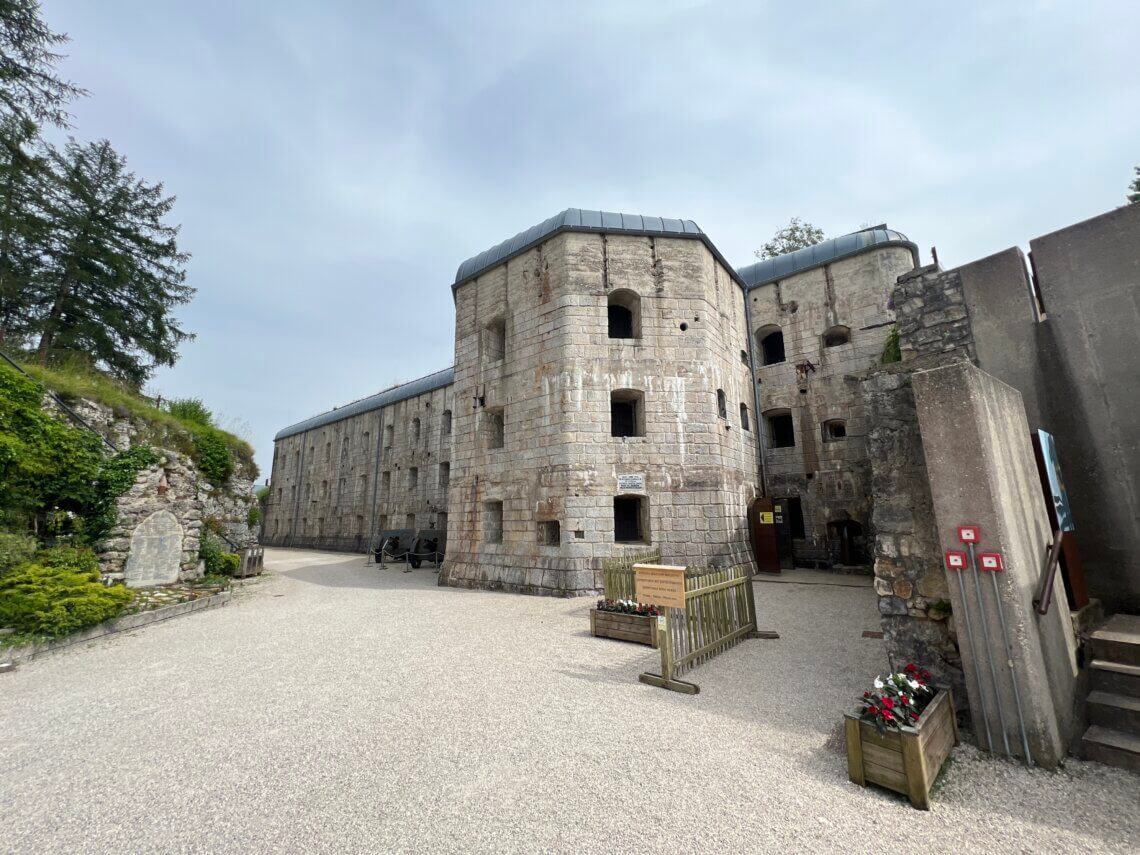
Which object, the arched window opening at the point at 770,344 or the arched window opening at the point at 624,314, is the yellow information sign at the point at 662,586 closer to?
the arched window opening at the point at 624,314

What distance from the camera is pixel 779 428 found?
15.0m

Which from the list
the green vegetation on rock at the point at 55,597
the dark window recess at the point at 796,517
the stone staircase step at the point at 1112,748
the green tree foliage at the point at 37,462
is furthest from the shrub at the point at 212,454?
the dark window recess at the point at 796,517

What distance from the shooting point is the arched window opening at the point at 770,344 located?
15216mm

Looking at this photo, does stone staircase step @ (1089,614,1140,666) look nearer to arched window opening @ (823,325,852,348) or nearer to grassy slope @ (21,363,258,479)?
arched window opening @ (823,325,852,348)

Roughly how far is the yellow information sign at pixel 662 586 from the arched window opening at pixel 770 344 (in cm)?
1233

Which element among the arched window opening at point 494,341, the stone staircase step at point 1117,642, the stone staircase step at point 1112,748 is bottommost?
the stone staircase step at point 1112,748

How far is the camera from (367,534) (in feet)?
78.5

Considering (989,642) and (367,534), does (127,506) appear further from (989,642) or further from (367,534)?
(367,534)

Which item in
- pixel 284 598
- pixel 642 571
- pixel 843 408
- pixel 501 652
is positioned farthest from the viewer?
pixel 843 408

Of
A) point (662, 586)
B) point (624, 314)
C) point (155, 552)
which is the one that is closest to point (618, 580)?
point (662, 586)

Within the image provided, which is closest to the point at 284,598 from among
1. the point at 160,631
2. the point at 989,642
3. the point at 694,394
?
the point at 160,631

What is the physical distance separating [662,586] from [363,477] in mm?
24127

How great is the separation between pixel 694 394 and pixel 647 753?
8.88 meters

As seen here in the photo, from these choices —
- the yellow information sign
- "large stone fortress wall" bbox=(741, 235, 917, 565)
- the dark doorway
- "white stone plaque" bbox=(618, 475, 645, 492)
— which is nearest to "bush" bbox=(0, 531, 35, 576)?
the yellow information sign
